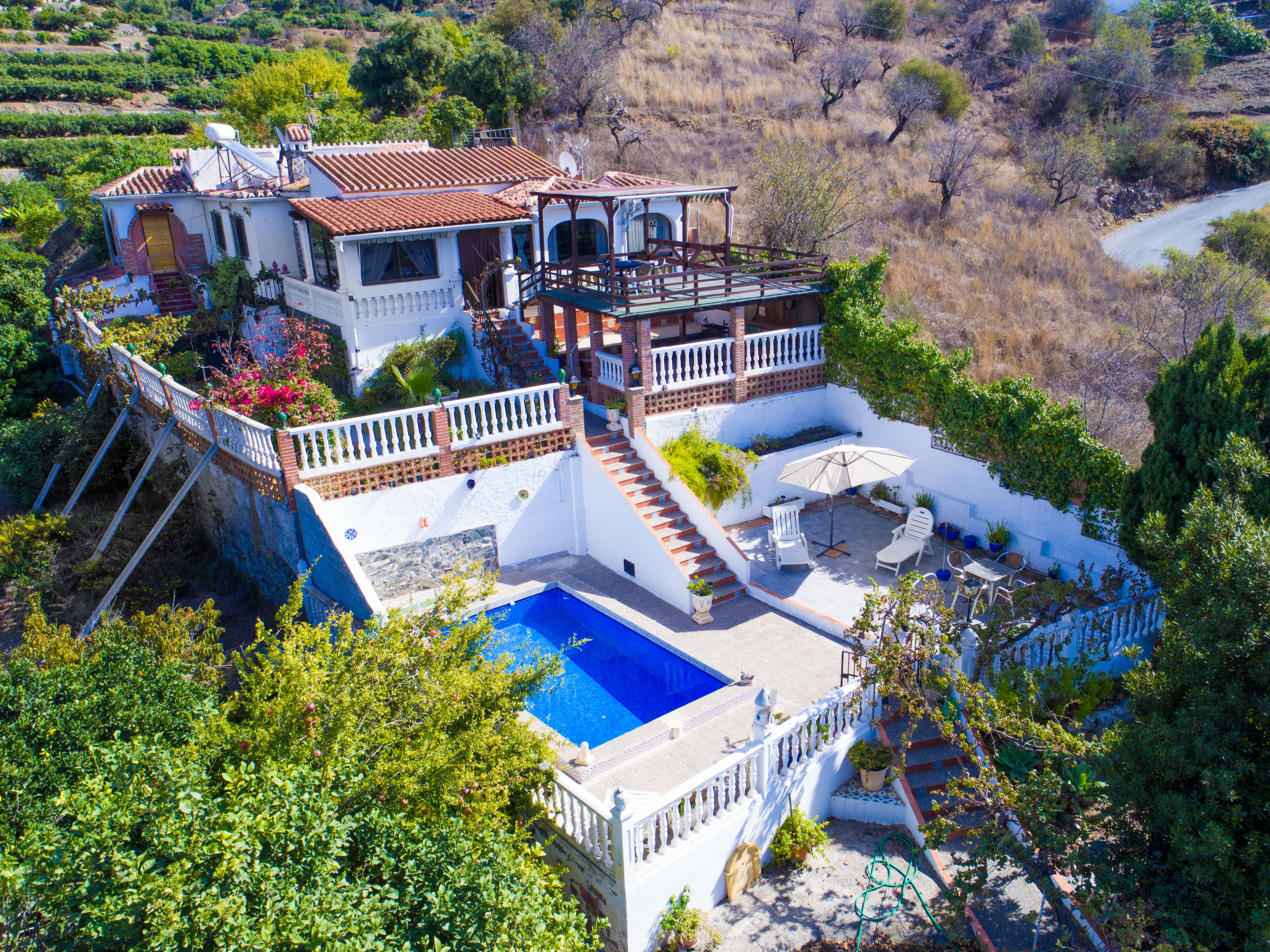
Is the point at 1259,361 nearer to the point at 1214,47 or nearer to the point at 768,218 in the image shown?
the point at 768,218

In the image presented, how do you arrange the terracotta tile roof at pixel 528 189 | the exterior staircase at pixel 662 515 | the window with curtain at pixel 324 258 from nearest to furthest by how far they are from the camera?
the exterior staircase at pixel 662 515
the window with curtain at pixel 324 258
the terracotta tile roof at pixel 528 189

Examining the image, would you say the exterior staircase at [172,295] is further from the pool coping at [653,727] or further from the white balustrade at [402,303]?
the pool coping at [653,727]

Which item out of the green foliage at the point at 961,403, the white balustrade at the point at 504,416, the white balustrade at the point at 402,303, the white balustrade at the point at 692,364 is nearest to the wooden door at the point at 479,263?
the white balustrade at the point at 402,303

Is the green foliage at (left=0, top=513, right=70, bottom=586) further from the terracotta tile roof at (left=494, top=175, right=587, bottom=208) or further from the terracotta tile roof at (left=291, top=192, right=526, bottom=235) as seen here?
the terracotta tile roof at (left=494, top=175, right=587, bottom=208)

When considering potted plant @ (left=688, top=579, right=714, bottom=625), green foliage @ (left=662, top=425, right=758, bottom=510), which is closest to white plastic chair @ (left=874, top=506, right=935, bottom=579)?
green foliage @ (left=662, top=425, right=758, bottom=510)

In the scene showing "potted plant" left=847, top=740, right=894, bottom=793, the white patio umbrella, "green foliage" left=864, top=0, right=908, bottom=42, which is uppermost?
"green foliage" left=864, top=0, right=908, bottom=42
